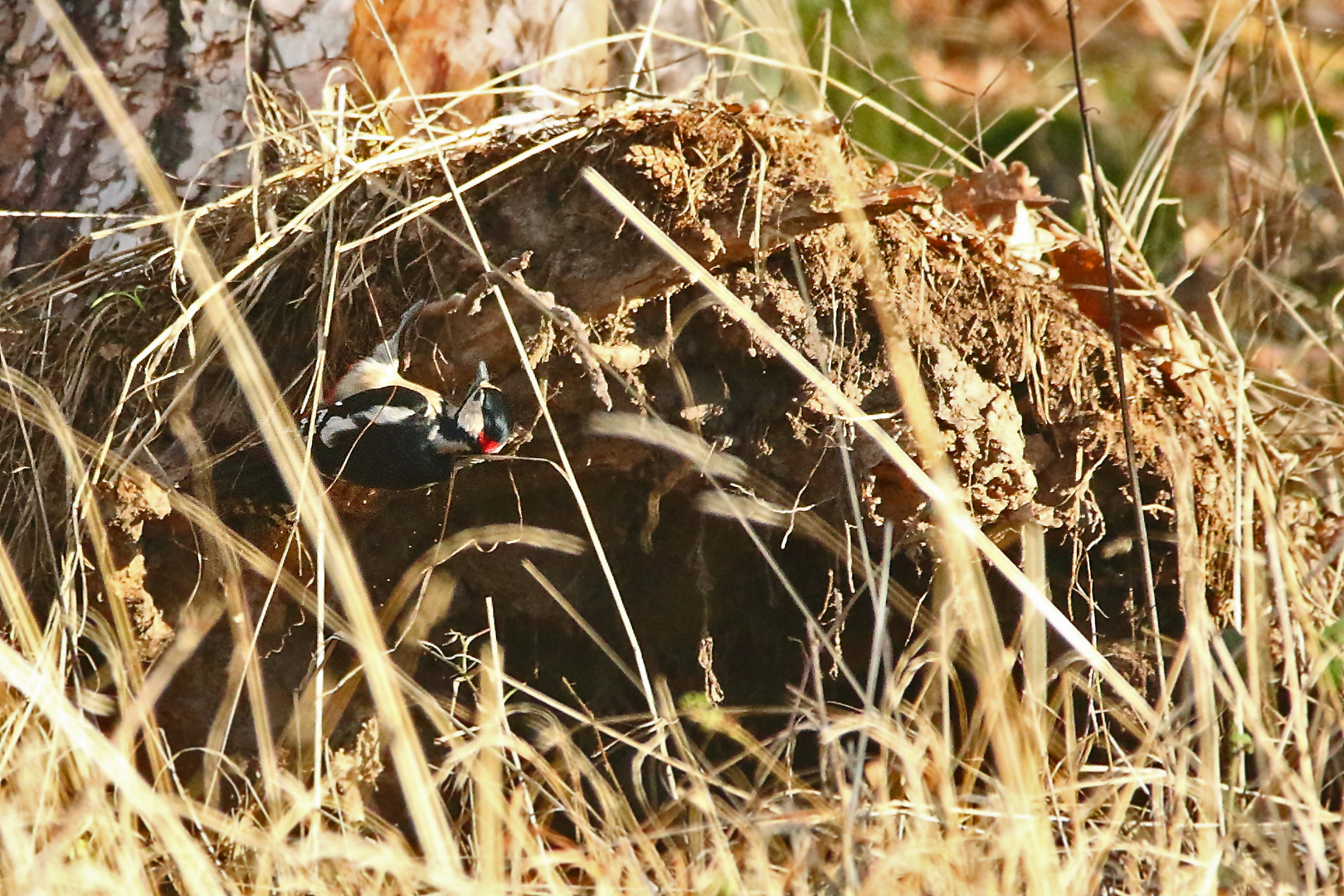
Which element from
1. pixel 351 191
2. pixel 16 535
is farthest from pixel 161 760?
pixel 351 191

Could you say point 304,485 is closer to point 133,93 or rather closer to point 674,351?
point 674,351

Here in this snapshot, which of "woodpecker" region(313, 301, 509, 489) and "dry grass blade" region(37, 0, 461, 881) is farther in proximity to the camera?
"woodpecker" region(313, 301, 509, 489)

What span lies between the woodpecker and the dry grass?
0.37 ft

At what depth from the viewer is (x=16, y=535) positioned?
6.25 ft

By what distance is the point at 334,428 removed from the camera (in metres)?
1.92

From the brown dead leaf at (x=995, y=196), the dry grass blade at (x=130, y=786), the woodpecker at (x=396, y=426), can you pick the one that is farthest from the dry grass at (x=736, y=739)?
the brown dead leaf at (x=995, y=196)

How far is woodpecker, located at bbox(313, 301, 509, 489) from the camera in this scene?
186 cm

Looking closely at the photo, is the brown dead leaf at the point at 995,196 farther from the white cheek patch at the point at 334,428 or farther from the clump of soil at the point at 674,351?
the white cheek patch at the point at 334,428

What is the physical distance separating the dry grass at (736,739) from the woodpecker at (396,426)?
0.37ft

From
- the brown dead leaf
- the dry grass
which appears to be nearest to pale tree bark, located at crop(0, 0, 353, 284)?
the dry grass

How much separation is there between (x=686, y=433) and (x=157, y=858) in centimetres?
107

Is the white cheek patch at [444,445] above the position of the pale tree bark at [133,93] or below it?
below

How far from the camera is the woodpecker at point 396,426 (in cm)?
186

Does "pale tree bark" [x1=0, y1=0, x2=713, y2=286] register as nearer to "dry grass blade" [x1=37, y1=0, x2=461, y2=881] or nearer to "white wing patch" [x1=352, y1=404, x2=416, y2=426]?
"dry grass blade" [x1=37, y1=0, x2=461, y2=881]
